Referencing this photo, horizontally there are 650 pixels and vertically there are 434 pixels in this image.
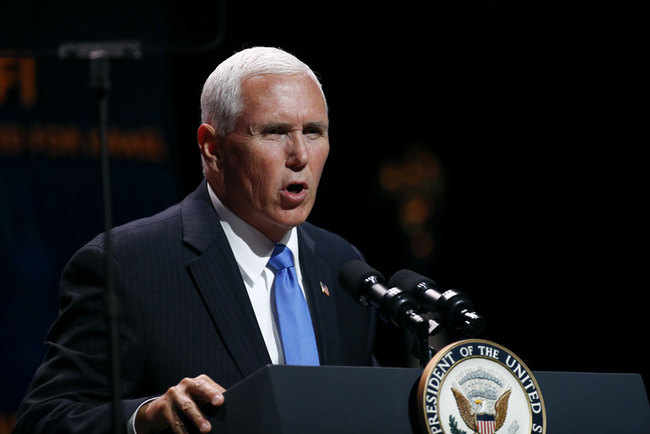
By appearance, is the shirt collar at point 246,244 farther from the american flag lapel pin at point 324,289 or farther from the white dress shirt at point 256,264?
the american flag lapel pin at point 324,289

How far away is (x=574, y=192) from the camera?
452cm

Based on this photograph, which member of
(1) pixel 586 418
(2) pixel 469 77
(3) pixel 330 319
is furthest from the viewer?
(2) pixel 469 77

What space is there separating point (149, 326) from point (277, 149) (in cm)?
54

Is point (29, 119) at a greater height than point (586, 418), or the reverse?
point (29, 119)

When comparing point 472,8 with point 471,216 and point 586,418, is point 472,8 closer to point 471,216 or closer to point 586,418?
point 471,216

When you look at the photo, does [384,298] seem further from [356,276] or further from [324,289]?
[324,289]

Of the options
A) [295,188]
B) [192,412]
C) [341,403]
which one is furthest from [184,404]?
[295,188]

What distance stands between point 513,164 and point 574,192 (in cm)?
38

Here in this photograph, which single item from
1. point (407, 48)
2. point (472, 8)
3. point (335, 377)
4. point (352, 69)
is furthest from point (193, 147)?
point (335, 377)

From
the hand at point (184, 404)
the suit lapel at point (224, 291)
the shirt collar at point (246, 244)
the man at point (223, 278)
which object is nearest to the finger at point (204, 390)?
the hand at point (184, 404)

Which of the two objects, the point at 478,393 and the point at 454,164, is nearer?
the point at 478,393

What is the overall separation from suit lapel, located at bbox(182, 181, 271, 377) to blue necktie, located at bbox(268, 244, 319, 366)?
91 millimetres

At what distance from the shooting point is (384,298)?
1770mm

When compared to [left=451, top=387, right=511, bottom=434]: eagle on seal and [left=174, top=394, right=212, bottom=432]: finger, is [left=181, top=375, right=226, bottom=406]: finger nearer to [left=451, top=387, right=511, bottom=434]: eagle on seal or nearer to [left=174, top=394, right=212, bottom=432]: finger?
[left=174, top=394, right=212, bottom=432]: finger
